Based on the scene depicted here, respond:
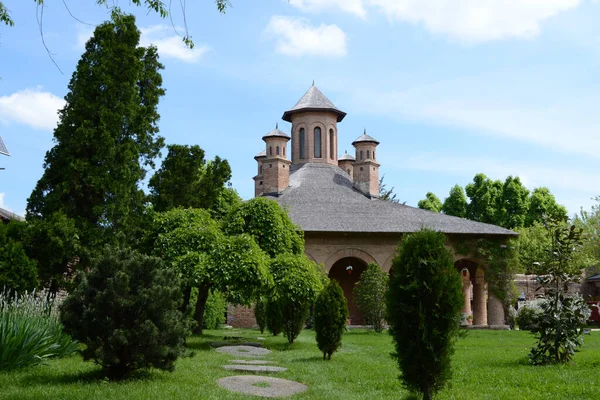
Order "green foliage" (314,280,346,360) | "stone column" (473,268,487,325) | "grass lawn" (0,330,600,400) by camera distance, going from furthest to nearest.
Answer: "stone column" (473,268,487,325) < "green foliage" (314,280,346,360) < "grass lawn" (0,330,600,400)

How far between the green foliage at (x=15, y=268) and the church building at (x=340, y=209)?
1587 cm

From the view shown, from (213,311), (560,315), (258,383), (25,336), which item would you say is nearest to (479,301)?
(213,311)

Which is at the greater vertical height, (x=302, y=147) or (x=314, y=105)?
(x=314, y=105)

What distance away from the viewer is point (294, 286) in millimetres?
16297

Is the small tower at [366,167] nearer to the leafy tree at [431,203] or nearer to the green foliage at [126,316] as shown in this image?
the leafy tree at [431,203]

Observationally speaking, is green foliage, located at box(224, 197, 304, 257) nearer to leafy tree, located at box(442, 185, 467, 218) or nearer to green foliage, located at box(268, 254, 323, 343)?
green foliage, located at box(268, 254, 323, 343)

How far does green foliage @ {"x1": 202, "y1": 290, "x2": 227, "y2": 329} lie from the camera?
1085 inches

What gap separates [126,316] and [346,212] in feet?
78.6

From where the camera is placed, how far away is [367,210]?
32.3 m

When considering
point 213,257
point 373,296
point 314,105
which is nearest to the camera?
point 213,257

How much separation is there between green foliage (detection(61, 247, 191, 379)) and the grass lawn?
0.36 metres

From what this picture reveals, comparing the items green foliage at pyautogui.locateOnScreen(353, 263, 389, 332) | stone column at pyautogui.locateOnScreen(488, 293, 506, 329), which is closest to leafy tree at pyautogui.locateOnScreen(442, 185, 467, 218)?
stone column at pyautogui.locateOnScreen(488, 293, 506, 329)

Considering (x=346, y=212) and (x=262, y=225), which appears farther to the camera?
(x=346, y=212)

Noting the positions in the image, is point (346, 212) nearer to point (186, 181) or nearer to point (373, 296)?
point (373, 296)
